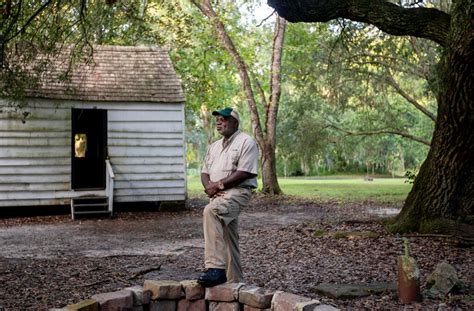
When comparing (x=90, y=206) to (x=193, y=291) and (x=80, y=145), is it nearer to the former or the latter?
(x=80, y=145)

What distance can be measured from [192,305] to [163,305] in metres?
0.28

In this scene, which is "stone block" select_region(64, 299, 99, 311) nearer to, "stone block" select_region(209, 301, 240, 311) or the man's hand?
"stone block" select_region(209, 301, 240, 311)

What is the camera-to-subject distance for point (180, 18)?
1783cm

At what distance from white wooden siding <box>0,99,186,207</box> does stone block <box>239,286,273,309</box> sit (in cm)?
1158

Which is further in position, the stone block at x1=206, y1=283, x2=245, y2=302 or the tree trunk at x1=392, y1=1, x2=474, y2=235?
the tree trunk at x1=392, y1=1, x2=474, y2=235

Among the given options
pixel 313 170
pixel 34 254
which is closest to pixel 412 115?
pixel 313 170

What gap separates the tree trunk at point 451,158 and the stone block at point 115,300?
5.97 m

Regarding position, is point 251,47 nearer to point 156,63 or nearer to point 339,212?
point 156,63

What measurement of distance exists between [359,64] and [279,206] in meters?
6.33

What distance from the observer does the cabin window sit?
2083 centimetres

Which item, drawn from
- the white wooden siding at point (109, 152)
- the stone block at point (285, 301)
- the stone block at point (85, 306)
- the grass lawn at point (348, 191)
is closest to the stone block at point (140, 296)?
the stone block at point (85, 306)

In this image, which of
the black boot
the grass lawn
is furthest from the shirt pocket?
the grass lawn

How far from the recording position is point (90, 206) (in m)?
15.7

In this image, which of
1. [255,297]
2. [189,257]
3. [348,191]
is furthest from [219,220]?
[348,191]
